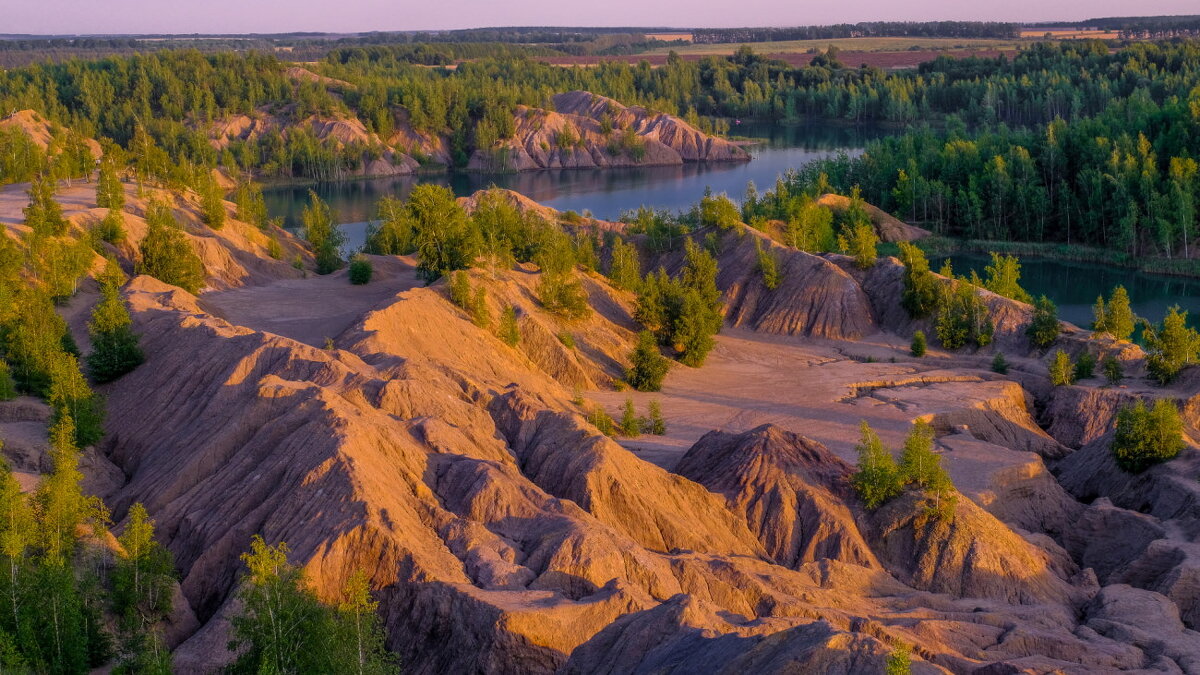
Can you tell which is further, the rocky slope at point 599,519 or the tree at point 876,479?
the tree at point 876,479

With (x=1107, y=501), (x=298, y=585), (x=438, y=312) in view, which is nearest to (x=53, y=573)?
(x=298, y=585)

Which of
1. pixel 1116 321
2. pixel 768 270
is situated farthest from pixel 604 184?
pixel 1116 321

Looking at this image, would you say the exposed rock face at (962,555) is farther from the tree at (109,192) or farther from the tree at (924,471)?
the tree at (109,192)

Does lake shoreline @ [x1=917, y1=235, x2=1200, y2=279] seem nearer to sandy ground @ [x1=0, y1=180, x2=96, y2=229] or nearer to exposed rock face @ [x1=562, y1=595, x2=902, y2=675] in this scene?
sandy ground @ [x1=0, y1=180, x2=96, y2=229]

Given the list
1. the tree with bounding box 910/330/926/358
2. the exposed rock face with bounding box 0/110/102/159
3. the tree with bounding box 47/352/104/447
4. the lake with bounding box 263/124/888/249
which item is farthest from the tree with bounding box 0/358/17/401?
the exposed rock face with bounding box 0/110/102/159

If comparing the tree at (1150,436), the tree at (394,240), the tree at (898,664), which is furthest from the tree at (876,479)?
the tree at (394,240)

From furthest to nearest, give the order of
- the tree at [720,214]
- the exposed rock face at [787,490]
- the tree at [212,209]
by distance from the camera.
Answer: the tree at [720,214] < the tree at [212,209] < the exposed rock face at [787,490]

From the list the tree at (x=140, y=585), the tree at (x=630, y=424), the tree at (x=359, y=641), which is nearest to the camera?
the tree at (x=359, y=641)

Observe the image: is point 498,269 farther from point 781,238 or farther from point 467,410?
point 781,238
